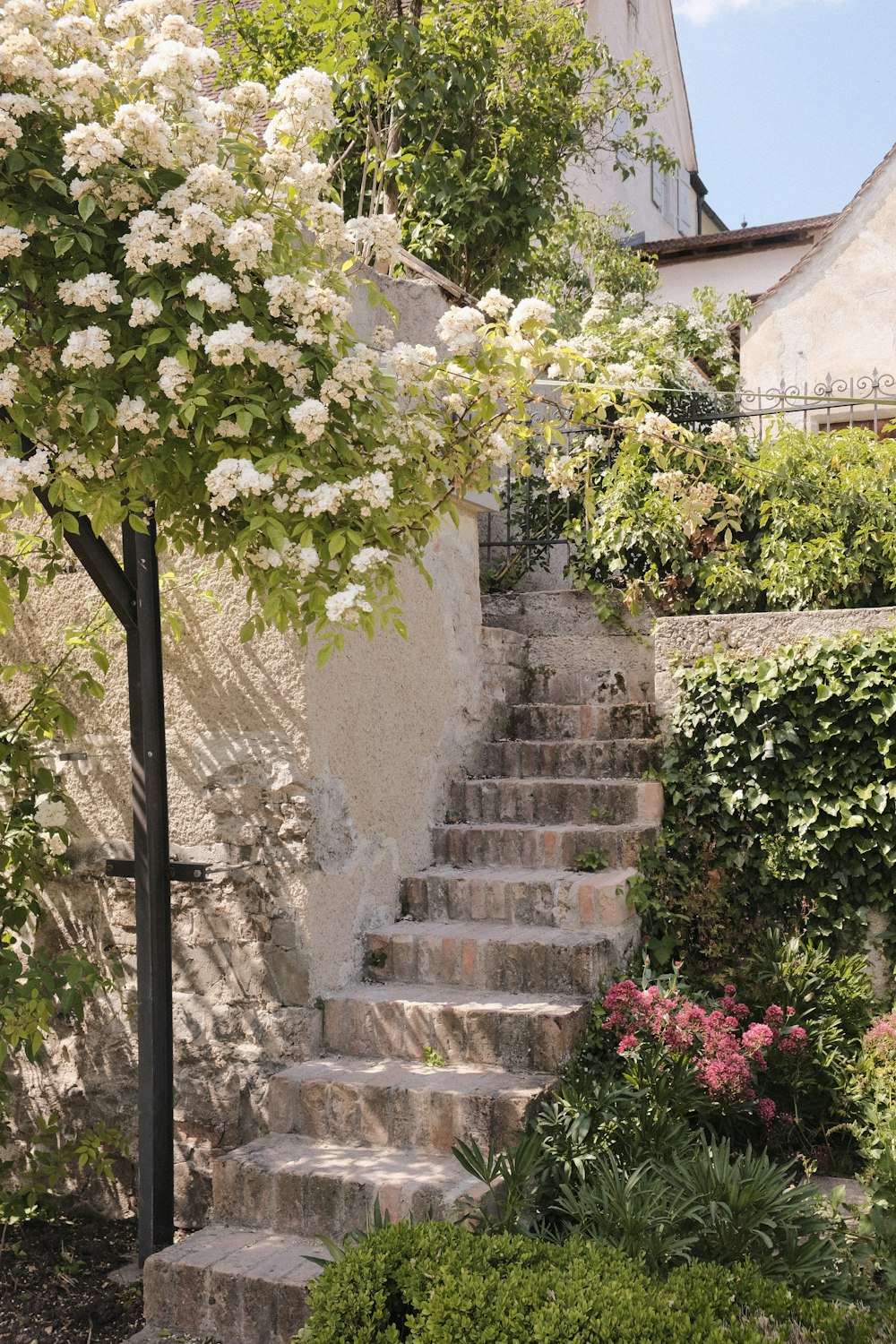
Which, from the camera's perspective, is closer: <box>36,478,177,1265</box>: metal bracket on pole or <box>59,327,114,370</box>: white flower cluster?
<box>59,327,114,370</box>: white flower cluster

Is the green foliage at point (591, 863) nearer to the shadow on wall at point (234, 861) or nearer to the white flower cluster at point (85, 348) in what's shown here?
the shadow on wall at point (234, 861)

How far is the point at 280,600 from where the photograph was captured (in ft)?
10.8

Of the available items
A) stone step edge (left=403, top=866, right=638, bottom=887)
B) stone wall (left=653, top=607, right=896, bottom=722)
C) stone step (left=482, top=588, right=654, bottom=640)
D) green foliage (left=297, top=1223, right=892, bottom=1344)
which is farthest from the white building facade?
green foliage (left=297, top=1223, right=892, bottom=1344)

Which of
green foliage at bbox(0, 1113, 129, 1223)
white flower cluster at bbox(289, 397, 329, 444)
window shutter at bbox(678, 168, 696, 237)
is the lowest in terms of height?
green foliage at bbox(0, 1113, 129, 1223)

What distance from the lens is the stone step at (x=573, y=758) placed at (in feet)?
19.1

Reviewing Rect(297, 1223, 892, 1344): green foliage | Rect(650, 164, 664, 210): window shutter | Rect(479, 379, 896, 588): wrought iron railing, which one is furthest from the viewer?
Rect(650, 164, 664, 210): window shutter

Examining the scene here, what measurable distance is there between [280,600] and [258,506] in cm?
27

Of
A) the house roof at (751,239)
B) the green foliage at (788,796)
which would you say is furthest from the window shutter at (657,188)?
the green foliage at (788,796)

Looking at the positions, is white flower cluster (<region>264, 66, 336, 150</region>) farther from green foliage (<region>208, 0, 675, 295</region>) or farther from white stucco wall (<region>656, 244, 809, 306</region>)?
white stucco wall (<region>656, 244, 809, 306</region>)

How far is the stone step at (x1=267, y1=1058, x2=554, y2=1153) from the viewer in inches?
158

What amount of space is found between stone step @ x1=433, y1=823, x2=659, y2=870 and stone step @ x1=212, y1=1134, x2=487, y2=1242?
1650 millimetres

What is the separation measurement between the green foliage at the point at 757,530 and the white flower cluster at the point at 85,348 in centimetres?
330

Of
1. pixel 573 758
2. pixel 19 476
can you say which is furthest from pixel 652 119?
pixel 19 476

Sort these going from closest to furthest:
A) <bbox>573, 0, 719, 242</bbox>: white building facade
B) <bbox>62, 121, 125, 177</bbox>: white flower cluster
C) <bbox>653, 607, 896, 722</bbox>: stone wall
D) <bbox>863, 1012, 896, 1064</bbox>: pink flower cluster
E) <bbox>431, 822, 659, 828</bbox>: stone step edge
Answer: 1. <bbox>62, 121, 125, 177</bbox>: white flower cluster
2. <bbox>863, 1012, 896, 1064</bbox>: pink flower cluster
3. <bbox>431, 822, 659, 828</bbox>: stone step edge
4. <bbox>653, 607, 896, 722</bbox>: stone wall
5. <bbox>573, 0, 719, 242</bbox>: white building facade
